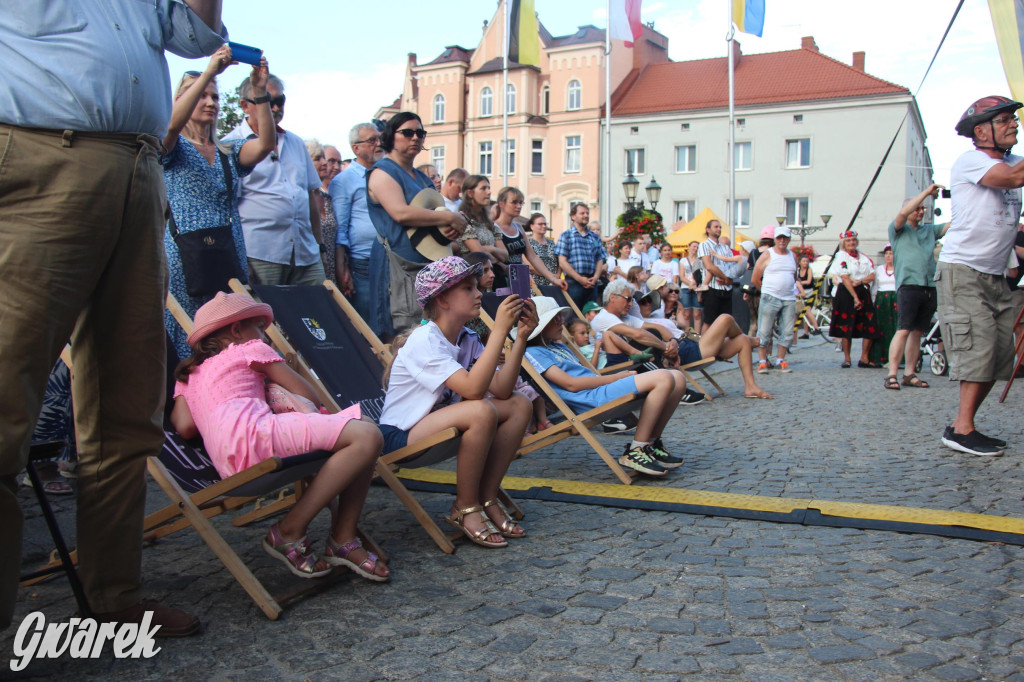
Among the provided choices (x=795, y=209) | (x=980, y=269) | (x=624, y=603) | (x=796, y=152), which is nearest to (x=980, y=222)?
(x=980, y=269)

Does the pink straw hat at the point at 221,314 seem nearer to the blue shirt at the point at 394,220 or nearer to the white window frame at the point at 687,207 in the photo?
the blue shirt at the point at 394,220

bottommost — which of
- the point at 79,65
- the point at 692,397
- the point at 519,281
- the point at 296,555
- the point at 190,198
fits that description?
the point at 692,397

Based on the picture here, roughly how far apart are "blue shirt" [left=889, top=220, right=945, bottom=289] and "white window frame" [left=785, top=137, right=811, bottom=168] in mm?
40270

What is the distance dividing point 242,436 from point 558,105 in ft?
174

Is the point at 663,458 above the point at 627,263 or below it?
below

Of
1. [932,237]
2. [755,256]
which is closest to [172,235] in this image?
[932,237]

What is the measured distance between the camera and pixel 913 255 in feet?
32.2

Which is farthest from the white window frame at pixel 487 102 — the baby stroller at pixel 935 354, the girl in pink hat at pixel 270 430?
the girl in pink hat at pixel 270 430

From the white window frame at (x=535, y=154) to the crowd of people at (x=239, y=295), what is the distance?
4747cm

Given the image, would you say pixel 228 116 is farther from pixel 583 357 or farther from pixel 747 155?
pixel 747 155

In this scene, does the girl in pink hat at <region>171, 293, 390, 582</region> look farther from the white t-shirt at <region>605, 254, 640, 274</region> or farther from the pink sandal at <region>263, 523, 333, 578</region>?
the white t-shirt at <region>605, 254, 640, 274</region>

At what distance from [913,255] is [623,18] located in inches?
735

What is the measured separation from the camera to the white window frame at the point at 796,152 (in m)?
48.2

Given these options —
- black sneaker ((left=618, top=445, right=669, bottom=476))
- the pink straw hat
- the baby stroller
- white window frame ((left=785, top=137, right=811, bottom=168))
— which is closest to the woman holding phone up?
black sneaker ((left=618, top=445, right=669, bottom=476))
